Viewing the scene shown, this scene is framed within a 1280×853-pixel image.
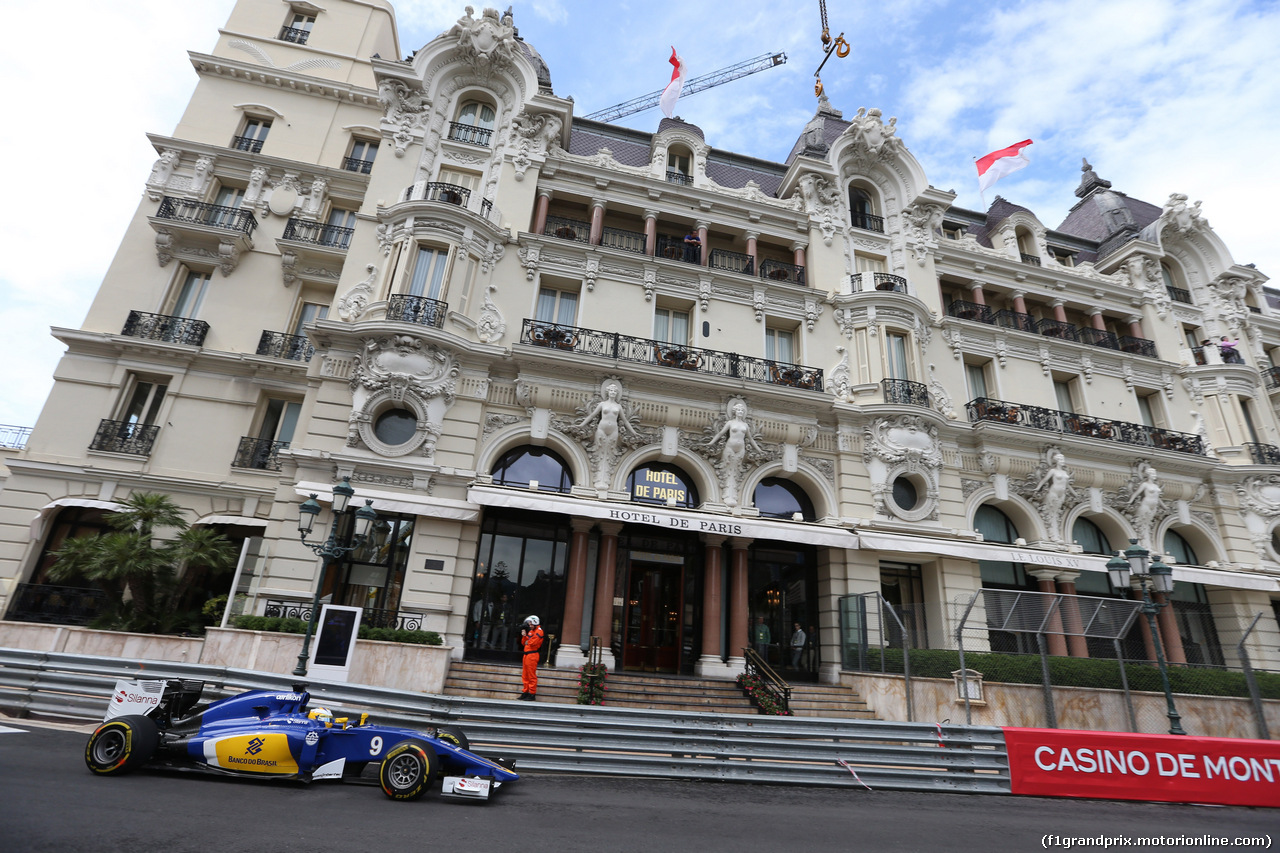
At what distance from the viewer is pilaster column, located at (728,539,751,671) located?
1700 centimetres

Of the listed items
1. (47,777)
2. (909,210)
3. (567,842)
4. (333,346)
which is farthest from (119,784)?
(909,210)

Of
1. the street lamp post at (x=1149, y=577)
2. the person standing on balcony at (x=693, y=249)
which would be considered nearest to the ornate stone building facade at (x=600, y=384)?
the person standing on balcony at (x=693, y=249)

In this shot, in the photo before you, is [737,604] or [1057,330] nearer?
[737,604]

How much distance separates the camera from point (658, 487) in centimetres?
1828

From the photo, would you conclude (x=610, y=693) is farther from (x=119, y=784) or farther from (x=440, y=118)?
(x=440, y=118)

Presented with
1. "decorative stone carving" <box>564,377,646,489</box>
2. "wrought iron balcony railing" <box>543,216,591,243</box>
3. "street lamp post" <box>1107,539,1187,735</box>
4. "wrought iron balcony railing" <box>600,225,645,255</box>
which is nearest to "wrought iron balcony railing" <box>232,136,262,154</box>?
"wrought iron balcony railing" <box>543,216,591,243</box>

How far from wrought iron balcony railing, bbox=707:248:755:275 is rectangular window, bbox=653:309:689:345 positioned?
8.47 feet

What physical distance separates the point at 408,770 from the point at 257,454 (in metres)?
15.2

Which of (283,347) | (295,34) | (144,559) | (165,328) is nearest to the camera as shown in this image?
(144,559)

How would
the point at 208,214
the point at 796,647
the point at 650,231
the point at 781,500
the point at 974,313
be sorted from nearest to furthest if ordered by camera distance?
the point at 796,647, the point at 781,500, the point at 208,214, the point at 650,231, the point at 974,313

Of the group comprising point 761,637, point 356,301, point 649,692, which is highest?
point 356,301

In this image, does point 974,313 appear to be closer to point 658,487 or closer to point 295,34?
point 658,487

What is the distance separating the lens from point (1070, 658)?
48.8ft

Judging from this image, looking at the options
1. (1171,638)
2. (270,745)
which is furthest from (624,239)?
(1171,638)
